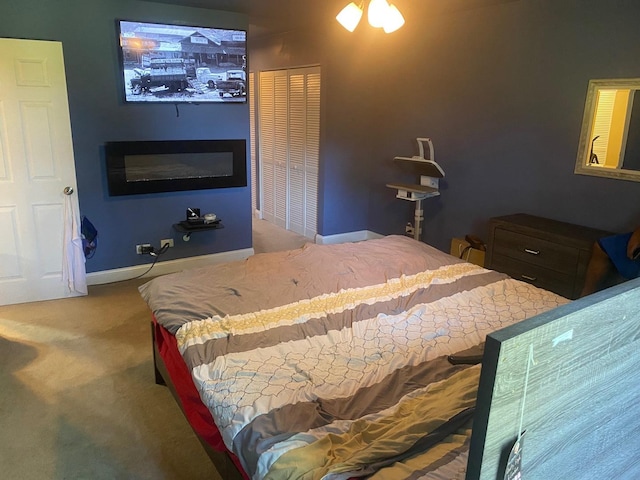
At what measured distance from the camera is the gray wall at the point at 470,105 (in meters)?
3.39

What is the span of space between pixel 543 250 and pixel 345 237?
2.64 metres

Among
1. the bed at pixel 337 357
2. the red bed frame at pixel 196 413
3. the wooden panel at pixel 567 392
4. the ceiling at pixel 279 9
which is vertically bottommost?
the red bed frame at pixel 196 413

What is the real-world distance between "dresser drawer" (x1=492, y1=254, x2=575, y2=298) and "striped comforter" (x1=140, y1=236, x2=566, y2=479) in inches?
29.1

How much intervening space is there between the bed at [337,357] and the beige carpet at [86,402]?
27 cm

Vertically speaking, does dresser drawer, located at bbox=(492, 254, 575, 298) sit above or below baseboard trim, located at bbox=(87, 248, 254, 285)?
above

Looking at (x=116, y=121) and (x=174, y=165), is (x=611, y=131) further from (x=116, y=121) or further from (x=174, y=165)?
(x=116, y=121)

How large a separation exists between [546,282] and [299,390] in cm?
238

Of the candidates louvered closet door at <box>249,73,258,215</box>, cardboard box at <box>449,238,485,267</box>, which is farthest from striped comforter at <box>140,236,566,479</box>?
louvered closet door at <box>249,73,258,215</box>

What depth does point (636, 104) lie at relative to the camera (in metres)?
3.18

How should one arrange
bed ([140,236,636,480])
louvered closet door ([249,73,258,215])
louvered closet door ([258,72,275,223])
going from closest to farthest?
bed ([140,236,636,480]), louvered closet door ([258,72,275,223]), louvered closet door ([249,73,258,215])

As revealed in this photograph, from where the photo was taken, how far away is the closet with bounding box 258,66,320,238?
5.41 m

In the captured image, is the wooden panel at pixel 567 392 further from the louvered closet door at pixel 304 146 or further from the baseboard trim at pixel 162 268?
the louvered closet door at pixel 304 146

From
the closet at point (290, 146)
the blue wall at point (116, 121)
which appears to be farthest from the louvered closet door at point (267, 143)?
the blue wall at point (116, 121)

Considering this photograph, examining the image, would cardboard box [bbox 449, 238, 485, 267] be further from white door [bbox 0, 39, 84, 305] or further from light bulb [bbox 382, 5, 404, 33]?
white door [bbox 0, 39, 84, 305]
